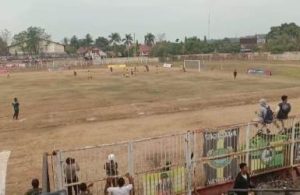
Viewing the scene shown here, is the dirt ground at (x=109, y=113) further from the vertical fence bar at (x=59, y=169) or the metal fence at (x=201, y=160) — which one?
the vertical fence bar at (x=59, y=169)

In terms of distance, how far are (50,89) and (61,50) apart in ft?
504

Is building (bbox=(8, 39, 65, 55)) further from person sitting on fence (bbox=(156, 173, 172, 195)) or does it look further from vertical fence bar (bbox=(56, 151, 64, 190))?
vertical fence bar (bbox=(56, 151, 64, 190))

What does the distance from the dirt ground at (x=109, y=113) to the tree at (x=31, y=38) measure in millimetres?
121924

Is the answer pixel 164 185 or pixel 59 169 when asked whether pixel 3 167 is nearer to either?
pixel 59 169

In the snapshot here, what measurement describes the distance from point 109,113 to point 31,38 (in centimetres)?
14431

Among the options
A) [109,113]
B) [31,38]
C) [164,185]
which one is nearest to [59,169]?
[164,185]

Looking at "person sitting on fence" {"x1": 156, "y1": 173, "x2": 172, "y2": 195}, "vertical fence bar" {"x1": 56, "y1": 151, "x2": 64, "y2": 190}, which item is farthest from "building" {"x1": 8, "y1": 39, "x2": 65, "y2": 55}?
"vertical fence bar" {"x1": 56, "y1": 151, "x2": 64, "y2": 190}

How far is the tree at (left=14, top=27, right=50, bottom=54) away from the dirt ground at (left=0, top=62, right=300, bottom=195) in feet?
400

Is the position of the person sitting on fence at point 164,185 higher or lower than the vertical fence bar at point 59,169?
lower

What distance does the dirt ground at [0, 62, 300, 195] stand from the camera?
21531 millimetres

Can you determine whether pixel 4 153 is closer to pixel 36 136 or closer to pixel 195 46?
pixel 36 136

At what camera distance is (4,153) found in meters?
20.1

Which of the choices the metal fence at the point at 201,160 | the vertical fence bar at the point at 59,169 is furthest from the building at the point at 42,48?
the vertical fence bar at the point at 59,169

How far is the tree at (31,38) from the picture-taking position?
6594 inches
